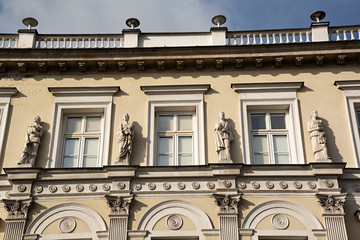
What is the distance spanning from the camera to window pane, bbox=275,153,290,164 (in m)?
17.2

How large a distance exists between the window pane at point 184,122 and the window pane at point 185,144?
0.37m

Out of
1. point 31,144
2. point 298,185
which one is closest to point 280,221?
point 298,185

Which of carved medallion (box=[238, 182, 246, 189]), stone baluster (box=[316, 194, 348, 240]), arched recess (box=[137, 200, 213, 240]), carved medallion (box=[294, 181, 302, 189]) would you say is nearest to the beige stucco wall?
carved medallion (box=[238, 182, 246, 189])

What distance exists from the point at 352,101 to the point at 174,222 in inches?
279

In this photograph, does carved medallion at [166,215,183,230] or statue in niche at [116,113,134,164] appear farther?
statue in niche at [116,113,134,164]

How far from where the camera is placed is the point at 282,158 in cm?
1727

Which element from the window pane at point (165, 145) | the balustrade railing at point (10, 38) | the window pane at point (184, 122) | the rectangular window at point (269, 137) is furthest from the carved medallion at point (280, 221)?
the balustrade railing at point (10, 38)

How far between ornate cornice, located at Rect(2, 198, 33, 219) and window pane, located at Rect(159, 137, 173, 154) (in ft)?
14.3

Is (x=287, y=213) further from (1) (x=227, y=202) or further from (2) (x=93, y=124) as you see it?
(2) (x=93, y=124)

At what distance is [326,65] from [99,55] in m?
7.77

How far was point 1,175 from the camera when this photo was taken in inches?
659

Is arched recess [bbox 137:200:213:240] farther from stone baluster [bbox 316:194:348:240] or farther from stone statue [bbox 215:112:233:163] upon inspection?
stone baluster [bbox 316:194:348:240]

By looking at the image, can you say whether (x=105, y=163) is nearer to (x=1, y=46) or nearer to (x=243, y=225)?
(x=243, y=225)

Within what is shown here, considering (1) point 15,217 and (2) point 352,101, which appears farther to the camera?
(2) point 352,101
